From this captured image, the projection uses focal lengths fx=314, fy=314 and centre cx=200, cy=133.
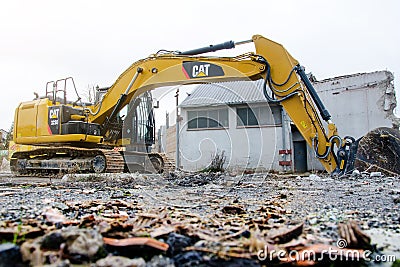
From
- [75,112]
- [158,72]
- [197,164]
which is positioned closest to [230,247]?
[158,72]

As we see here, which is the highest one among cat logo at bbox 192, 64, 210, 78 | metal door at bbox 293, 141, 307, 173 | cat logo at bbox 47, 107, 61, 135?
cat logo at bbox 192, 64, 210, 78

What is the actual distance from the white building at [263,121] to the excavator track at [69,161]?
22.9 ft

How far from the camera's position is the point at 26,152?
353 inches

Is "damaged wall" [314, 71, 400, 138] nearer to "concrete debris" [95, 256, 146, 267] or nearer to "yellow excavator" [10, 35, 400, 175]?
"yellow excavator" [10, 35, 400, 175]

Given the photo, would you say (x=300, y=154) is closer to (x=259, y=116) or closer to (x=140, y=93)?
(x=259, y=116)

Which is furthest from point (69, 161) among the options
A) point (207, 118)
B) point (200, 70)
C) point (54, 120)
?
point (207, 118)

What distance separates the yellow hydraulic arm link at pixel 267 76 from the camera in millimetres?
6145

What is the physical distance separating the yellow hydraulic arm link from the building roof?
7.25 metres

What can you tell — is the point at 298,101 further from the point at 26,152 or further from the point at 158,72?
the point at 26,152

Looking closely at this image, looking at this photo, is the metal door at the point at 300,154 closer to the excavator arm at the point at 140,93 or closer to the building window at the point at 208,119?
the building window at the point at 208,119

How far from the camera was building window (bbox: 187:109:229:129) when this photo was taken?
1523cm

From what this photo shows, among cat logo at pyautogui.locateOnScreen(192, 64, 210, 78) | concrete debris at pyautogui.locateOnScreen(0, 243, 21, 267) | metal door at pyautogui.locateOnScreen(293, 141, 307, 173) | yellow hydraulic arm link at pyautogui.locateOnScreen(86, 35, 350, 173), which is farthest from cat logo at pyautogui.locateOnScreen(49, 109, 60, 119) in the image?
metal door at pyautogui.locateOnScreen(293, 141, 307, 173)

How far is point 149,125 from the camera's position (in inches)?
362

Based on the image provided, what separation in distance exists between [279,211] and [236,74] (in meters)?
4.68
